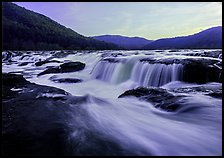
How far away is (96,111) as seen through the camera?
5.64 metres

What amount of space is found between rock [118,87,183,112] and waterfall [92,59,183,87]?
3.43 metres

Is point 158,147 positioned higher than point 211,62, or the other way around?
point 211,62

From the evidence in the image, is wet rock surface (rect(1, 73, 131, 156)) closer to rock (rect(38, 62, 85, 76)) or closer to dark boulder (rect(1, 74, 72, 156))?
dark boulder (rect(1, 74, 72, 156))

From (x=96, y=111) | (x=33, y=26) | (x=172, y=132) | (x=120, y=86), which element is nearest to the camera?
(x=172, y=132)

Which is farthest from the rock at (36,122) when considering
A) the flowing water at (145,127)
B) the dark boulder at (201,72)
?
the dark boulder at (201,72)

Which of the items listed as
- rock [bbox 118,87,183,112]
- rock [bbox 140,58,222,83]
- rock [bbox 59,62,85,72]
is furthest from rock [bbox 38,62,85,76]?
rock [bbox 118,87,183,112]

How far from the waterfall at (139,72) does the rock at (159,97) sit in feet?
11.3

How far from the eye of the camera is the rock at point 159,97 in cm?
561

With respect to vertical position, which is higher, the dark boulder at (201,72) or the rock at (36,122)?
the dark boulder at (201,72)

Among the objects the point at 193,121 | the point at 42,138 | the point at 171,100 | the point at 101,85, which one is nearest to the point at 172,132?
the point at 193,121

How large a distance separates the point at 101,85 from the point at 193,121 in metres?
7.74

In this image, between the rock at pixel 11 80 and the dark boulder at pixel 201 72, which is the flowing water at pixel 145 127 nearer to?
the dark boulder at pixel 201 72

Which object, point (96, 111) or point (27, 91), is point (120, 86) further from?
point (96, 111)

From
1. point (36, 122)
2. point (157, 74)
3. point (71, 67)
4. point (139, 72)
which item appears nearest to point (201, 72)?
point (157, 74)
